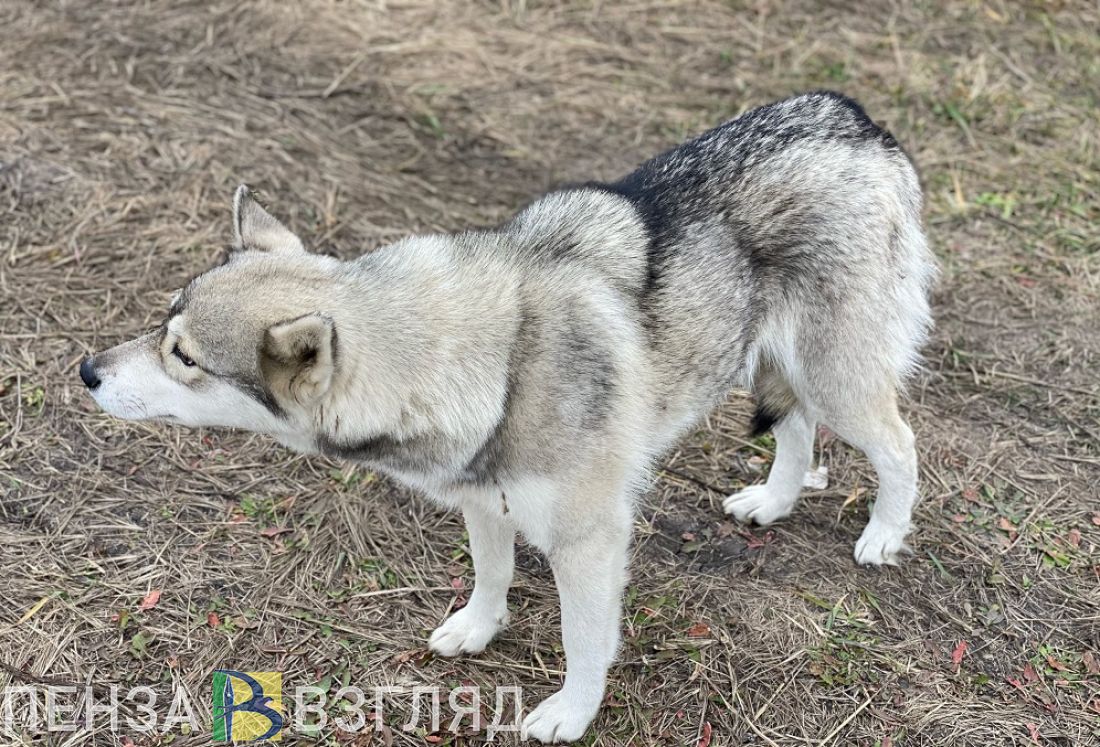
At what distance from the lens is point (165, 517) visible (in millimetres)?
4617

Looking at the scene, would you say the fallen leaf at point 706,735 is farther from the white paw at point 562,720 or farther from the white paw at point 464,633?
the white paw at point 464,633

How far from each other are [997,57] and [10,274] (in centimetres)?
730

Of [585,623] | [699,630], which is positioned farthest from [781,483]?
[585,623]

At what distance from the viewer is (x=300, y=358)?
314 centimetres

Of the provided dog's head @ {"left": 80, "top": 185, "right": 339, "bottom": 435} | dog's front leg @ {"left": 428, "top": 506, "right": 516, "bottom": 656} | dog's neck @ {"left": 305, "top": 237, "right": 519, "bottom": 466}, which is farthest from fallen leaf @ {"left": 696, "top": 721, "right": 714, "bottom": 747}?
dog's head @ {"left": 80, "top": 185, "right": 339, "bottom": 435}

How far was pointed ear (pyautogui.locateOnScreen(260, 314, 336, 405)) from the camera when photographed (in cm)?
303

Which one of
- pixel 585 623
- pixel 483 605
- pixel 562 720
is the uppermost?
pixel 585 623

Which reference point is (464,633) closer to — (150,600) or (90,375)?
(150,600)

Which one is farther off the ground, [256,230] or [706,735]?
[256,230]

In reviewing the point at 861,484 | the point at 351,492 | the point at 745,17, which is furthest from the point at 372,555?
the point at 745,17

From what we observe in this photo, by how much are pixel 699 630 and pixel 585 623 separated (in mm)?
859

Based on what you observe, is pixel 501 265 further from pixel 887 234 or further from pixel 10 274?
pixel 10 274

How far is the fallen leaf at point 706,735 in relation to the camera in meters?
3.94

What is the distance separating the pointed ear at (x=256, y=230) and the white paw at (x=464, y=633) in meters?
1.70
